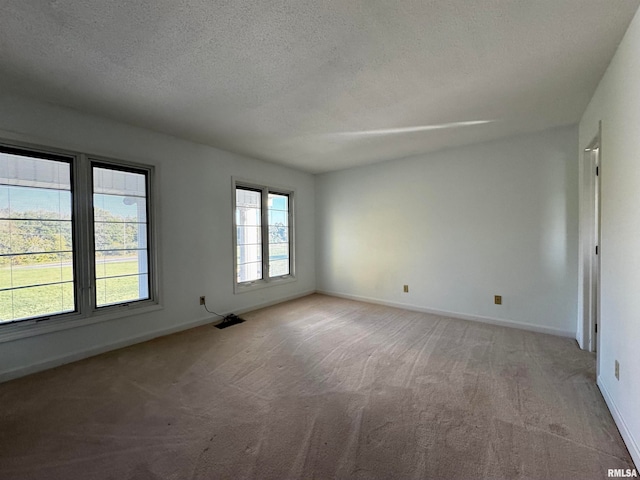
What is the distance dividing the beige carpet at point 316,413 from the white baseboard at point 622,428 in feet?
0.14

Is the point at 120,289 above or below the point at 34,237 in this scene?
below

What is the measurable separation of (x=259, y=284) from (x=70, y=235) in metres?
2.43

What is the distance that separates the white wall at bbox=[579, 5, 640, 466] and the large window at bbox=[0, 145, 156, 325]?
161 inches

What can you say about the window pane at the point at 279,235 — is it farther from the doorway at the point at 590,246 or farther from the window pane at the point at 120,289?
the doorway at the point at 590,246

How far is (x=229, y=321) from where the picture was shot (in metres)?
3.81

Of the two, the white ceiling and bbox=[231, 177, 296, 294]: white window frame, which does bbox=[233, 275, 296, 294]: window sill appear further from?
the white ceiling

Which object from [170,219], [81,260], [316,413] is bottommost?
[316,413]

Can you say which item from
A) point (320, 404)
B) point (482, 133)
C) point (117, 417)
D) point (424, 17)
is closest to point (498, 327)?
point (482, 133)

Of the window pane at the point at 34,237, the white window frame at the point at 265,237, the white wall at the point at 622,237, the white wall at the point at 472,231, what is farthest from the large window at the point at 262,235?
the white wall at the point at 622,237

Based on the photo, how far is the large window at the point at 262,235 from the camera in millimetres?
4281

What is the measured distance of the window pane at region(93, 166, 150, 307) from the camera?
289cm

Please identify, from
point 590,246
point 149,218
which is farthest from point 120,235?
point 590,246

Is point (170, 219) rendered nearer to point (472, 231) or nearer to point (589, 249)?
point (472, 231)

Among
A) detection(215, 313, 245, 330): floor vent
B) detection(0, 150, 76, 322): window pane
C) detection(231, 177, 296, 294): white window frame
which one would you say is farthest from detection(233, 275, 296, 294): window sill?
detection(0, 150, 76, 322): window pane
